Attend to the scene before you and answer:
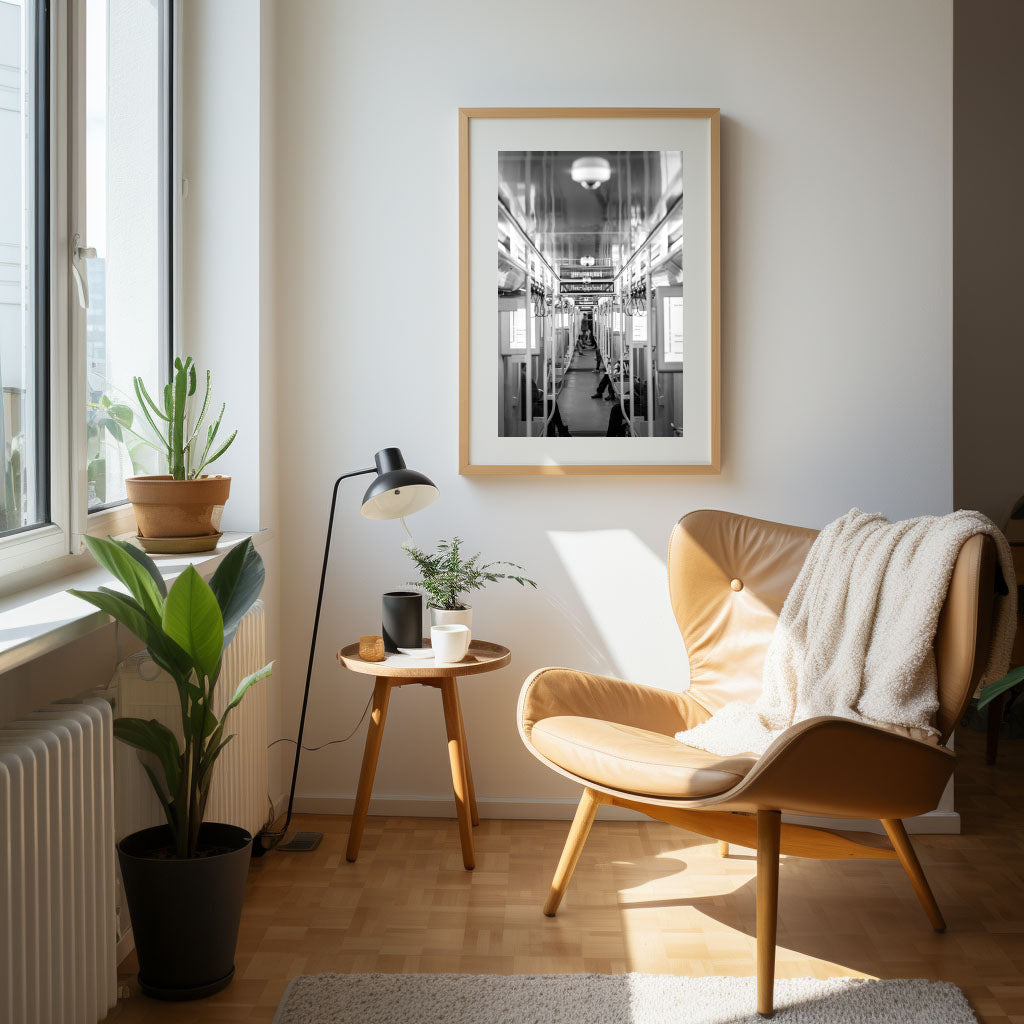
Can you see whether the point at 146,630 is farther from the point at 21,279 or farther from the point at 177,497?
the point at 21,279

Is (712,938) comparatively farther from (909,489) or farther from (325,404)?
(325,404)

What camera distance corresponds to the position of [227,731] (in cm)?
240

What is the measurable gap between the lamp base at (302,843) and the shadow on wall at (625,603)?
948 mm

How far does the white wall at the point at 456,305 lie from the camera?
293 centimetres

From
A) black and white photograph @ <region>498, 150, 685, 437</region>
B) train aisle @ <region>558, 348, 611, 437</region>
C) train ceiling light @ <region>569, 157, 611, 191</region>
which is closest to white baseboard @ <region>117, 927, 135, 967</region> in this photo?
black and white photograph @ <region>498, 150, 685, 437</region>

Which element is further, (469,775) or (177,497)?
(469,775)

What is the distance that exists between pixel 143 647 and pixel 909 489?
2137mm

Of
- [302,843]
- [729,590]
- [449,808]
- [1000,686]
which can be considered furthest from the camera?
[449,808]

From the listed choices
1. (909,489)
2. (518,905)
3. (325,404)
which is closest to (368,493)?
(325,404)

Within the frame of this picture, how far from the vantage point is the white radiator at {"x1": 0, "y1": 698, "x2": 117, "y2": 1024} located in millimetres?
1450

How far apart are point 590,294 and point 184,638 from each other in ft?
5.39

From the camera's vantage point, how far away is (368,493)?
8.44ft

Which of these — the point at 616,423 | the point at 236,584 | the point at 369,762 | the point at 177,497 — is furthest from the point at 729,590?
the point at 177,497

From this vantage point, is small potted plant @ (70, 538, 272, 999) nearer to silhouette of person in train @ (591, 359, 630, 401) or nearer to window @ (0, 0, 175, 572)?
window @ (0, 0, 175, 572)
